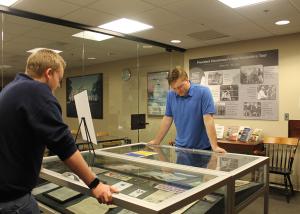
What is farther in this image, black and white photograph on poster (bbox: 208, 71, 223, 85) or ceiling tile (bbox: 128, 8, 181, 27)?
black and white photograph on poster (bbox: 208, 71, 223, 85)

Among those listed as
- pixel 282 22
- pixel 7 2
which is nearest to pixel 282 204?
pixel 282 22

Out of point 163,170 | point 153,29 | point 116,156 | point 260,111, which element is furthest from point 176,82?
point 260,111

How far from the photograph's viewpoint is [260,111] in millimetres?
4855

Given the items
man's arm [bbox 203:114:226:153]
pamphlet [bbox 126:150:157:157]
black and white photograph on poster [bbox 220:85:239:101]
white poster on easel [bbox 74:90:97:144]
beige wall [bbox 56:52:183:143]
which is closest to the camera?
Answer: white poster on easel [bbox 74:90:97:144]

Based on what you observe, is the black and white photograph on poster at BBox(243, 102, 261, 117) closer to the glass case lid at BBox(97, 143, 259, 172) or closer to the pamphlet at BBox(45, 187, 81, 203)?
the glass case lid at BBox(97, 143, 259, 172)

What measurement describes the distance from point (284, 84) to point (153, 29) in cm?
230

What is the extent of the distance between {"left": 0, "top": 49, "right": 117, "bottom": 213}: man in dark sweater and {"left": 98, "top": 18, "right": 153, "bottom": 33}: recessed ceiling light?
2.99 metres

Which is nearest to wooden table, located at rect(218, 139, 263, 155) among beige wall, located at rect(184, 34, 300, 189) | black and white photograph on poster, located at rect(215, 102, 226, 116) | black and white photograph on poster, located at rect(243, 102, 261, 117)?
beige wall, located at rect(184, 34, 300, 189)

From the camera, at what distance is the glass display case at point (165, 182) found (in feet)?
3.73

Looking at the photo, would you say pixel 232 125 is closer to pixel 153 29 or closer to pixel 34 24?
pixel 153 29

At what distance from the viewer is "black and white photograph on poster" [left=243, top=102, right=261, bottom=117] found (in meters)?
4.88

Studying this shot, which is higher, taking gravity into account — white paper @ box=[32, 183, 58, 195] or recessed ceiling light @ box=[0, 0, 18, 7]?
recessed ceiling light @ box=[0, 0, 18, 7]

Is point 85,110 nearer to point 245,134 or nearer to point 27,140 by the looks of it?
point 27,140

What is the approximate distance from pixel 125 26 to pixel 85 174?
11.2 ft
